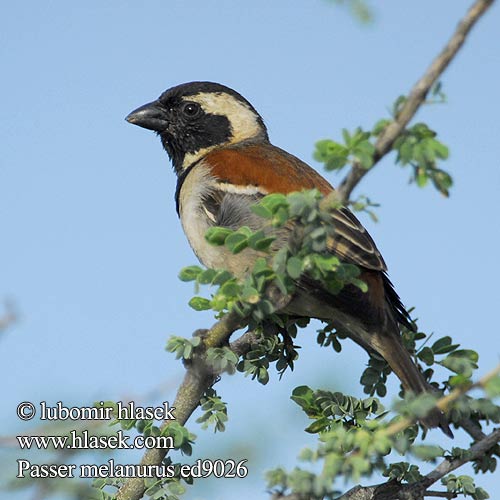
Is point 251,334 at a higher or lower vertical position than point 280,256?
higher

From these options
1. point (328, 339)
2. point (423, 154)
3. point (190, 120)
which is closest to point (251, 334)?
point (328, 339)

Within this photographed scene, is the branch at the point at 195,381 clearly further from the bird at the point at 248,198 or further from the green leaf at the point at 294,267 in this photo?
the green leaf at the point at 294,267

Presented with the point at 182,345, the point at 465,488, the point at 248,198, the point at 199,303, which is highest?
the point at 248,198

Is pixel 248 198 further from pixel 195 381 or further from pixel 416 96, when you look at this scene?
pixel 416 96

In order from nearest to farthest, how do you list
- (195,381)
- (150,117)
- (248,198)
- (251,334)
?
(195,381) → (251,334) → (248,198) → (150,117)

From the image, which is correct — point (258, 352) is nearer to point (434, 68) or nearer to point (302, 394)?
point (302, 394)

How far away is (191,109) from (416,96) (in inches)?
158

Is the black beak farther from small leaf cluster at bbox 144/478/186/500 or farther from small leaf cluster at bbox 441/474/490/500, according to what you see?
small leaf cluster at bbox 441/474/490/500

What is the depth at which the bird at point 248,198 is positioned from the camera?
3.44 metres

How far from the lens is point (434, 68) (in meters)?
1.68

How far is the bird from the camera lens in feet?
11.3

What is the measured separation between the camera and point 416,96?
1.72 meters

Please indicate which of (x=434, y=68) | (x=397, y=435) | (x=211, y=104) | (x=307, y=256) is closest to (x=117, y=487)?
(x=397, y=435)

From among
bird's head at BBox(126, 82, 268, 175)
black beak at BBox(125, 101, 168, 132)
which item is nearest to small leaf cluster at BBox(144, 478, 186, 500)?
bird's head at BBox(126, 82, 268, 175)
